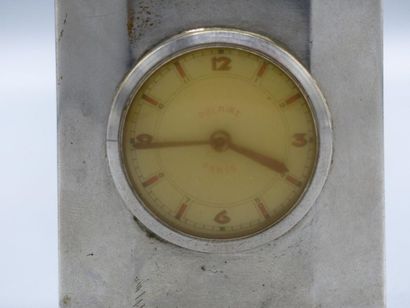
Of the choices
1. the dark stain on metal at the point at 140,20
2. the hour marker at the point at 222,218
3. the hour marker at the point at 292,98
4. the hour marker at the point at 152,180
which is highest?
the dark stain on metal at the point at 140,20

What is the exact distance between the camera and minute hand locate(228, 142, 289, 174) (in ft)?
6.59

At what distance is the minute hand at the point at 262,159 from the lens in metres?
2.01

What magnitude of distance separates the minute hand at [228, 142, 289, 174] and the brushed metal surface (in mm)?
104

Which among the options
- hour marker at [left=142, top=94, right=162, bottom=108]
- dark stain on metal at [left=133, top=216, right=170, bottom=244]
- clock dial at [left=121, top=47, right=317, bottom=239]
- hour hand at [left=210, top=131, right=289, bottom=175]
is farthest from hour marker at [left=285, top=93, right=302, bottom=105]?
dark stain on metal at [left=133, top=216, right=170, bottom=244]

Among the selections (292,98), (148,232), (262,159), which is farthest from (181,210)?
(292,98)

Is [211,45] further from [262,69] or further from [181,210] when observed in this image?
[181,210]

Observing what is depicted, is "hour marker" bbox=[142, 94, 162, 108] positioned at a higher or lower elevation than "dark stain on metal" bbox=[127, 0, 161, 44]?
lower

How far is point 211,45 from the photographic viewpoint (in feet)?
6.50

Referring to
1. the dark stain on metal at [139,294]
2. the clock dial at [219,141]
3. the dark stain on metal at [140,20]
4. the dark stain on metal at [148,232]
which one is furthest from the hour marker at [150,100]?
the dark stain on metal at [139,294]

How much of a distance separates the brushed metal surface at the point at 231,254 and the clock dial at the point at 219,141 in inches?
2.1

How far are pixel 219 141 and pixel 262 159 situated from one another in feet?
0.31

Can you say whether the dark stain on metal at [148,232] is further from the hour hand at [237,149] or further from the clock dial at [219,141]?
the hour hand at [237,149]

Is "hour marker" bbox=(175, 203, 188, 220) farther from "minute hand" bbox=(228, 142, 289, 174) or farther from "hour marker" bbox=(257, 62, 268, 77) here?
"hour marker" bbox=(257, 62, 268, 77)

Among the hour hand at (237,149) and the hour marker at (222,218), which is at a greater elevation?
the hour hand at (237,149)
